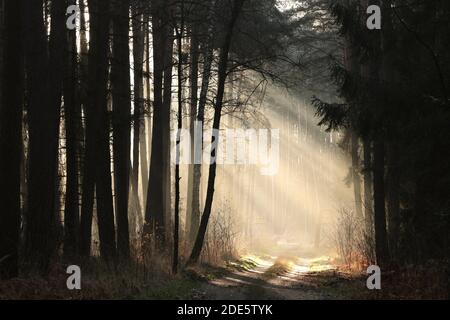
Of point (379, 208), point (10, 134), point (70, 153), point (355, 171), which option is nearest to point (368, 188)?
point (355, 171)

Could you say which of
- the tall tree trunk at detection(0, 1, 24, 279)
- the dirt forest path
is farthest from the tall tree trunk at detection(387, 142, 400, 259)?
the tall tree trunk at detection(0, 1, 24, 279)

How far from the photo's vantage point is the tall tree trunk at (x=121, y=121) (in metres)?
13.7

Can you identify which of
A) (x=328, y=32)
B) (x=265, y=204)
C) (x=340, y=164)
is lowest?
(x=265, y=204)

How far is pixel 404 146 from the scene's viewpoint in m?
11.8

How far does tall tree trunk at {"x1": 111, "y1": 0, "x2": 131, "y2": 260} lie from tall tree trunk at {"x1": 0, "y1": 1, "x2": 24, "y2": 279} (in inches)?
146

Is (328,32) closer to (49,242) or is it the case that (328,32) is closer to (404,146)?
(404,146)

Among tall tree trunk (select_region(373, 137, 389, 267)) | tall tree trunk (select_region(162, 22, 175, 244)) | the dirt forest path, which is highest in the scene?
tall tree trunk (select_region(162, 22, 175, 244))

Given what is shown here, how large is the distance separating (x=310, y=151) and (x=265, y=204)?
52.2ft

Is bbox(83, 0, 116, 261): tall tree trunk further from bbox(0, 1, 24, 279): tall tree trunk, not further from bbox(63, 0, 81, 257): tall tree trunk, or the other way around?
bbox(0, 1, 24, 279): tall tree trunk

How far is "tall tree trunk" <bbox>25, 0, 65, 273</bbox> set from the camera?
1064 cm

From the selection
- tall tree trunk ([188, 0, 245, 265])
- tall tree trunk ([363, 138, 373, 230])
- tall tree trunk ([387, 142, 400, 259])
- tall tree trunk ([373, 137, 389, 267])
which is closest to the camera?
tall tree trunk ([387, 142, 400, 259])

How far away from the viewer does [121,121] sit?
45.0ft
